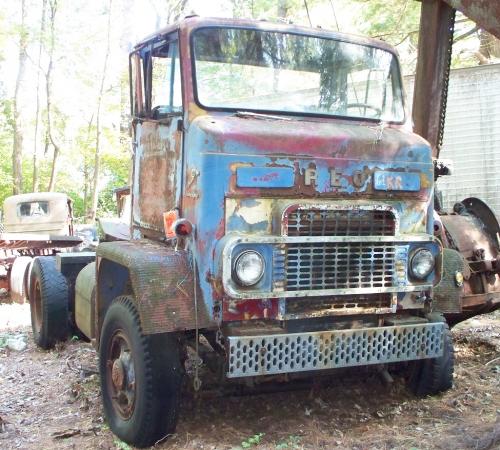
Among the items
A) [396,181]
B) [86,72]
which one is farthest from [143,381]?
[86,72]

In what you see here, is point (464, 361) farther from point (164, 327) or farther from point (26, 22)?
point (26, 22)

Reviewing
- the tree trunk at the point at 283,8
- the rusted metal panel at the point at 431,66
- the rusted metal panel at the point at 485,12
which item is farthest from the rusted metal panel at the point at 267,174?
the tree trunk at the point at 283,8

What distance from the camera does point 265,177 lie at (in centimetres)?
400

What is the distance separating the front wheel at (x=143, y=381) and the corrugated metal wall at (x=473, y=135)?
657 centimetres

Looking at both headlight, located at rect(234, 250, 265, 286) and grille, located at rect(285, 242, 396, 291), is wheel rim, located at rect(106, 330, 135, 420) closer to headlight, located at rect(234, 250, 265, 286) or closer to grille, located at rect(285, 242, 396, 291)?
headlight, located at rect(234, 250, 265, 286)

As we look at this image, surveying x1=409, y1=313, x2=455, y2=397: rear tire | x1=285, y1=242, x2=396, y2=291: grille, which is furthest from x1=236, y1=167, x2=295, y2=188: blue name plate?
x1=409, y1=313, x2=455, y2=397: rear tire

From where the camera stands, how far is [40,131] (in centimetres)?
3052

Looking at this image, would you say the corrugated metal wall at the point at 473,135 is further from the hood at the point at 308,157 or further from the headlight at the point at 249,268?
the headlight at the point at 249,268

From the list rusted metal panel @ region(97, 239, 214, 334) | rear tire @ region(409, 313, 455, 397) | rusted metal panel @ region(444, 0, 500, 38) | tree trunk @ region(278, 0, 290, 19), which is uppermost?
tree trunk @ region(278, 0, 290, 19)

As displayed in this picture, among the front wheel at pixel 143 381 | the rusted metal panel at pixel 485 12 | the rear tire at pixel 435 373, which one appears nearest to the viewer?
the rusted metal panel at pixel 485 12

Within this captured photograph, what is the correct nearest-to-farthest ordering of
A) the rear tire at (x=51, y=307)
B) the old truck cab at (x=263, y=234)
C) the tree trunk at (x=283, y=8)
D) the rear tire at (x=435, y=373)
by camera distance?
the old truck cab at (x=263, y=234)
the rear tire at (x=435, y=373)
the rear tire at (x=51, y=307)
the tree trunk at (x=283, y=8)

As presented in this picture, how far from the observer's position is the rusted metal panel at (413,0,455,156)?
20.1 ft

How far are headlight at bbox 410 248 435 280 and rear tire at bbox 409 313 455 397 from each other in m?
0.70

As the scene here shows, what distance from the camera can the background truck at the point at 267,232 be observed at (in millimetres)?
3885
